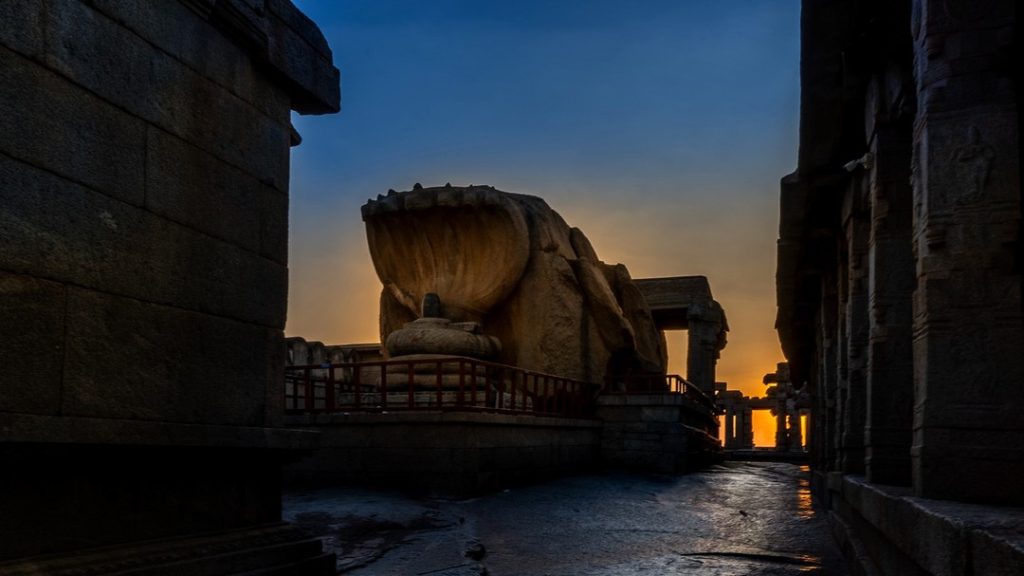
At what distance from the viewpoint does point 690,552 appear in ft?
25.8

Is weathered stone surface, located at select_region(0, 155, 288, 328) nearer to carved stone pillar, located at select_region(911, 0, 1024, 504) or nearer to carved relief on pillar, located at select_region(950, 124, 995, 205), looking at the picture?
carved stone pillar, located at select_region(911, 0, 1024, 504)

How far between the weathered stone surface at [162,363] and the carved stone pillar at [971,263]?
3.54 m

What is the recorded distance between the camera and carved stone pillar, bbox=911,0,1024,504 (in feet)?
13.9

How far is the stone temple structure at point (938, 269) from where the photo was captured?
4.20 m

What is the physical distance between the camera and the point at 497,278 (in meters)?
16.1

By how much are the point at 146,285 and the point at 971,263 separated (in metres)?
4.00

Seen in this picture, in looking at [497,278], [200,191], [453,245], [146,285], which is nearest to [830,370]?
[497,278]

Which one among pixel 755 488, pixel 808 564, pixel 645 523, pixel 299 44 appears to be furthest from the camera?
pixel 755 488

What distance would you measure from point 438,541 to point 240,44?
506 centimetres

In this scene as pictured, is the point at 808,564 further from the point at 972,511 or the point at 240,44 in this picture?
the point at 240,44

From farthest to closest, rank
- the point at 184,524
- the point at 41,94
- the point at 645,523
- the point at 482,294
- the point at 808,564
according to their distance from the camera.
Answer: the point at 482,294 < the point at 645,523 < the point at 808,564 < the point at 184,524 < the point at 41,94

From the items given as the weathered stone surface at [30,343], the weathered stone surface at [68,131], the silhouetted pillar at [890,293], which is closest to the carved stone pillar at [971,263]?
the silhouetted pillar at [890,293]

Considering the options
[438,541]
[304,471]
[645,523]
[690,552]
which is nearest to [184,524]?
[438,541]

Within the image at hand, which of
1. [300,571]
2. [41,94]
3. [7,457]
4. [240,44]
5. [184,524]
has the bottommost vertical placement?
[300,571]
